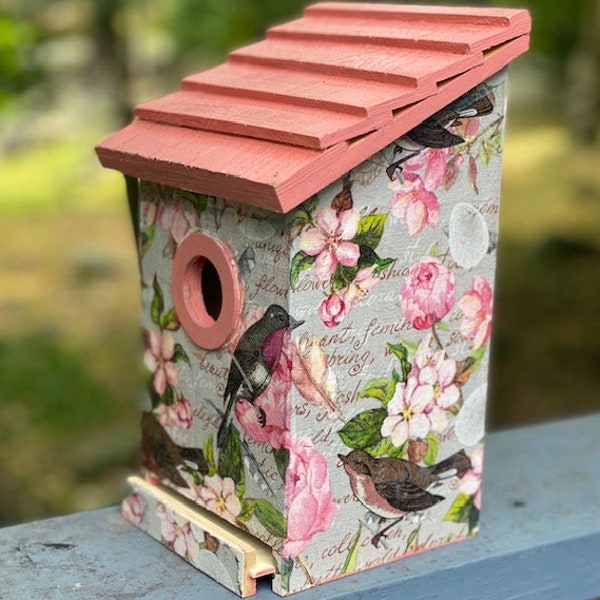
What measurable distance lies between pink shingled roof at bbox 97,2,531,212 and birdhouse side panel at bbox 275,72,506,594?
0.05m

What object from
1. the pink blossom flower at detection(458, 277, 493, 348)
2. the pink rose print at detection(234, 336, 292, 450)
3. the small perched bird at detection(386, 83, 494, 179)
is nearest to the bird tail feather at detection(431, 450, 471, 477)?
the pink blossom flower at detection(458, 277, 493, 348)

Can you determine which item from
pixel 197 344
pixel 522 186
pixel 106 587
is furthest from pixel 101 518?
pixel 522 186

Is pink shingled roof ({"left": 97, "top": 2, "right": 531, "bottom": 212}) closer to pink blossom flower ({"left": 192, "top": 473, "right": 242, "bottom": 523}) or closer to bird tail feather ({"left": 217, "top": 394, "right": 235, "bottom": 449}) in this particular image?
bird tail feather ({"left": 217, "top": 394, "right": 235, "bottom": 449})

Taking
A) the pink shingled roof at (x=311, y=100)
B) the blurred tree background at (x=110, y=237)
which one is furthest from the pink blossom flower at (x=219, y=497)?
the blurred tree background at (x=110, y=237)

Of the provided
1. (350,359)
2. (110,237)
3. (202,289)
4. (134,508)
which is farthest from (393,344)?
(110,237)

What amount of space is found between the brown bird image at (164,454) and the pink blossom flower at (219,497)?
20 mm

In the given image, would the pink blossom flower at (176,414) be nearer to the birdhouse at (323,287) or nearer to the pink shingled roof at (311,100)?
the birdhouse at (323,287)

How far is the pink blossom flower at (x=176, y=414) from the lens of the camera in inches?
54.2

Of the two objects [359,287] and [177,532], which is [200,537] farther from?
[359,287]

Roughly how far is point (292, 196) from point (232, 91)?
0.29 m

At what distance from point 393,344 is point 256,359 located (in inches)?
6.5

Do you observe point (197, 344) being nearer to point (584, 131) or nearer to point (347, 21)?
point (347, 21)

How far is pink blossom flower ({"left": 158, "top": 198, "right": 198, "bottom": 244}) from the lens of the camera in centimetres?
132

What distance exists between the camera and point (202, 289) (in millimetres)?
1416
